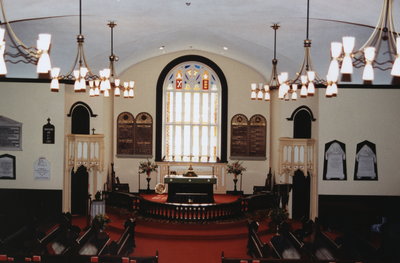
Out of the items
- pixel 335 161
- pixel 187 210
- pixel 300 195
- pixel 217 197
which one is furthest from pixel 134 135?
pixel 335 161

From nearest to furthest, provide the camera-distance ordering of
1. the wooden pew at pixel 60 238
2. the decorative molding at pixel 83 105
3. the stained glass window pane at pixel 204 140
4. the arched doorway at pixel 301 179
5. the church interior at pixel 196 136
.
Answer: the wooden pew at pixel 60 238, the church interior at pixel 196 136, the decorative molding at pixel 83 105, the arched doorway at pixel 301 179, the stained glass window pane at pixel 204 140

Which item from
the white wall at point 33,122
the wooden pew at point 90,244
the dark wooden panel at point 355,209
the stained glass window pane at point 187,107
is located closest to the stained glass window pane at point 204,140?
the stained glass window pane at point 187,107

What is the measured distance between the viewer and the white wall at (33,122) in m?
13.5

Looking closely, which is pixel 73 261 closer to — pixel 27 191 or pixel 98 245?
pixel 98 245

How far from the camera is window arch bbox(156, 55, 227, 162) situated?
17406 millimetres

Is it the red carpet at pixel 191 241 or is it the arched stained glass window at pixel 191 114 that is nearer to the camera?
the red carpet at pixel 191 241

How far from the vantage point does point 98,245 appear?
910 cm

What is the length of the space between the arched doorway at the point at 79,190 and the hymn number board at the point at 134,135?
271 cm

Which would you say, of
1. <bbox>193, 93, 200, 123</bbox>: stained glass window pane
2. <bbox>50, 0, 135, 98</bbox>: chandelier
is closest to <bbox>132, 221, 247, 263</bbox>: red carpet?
<bbox>50, 0, 135, 98</bbox>: chandelier

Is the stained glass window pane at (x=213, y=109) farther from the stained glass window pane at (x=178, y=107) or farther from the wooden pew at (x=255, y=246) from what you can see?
the wooden pew at (x=255, y=246)

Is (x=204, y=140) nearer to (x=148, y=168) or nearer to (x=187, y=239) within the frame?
(x=148, y=168)

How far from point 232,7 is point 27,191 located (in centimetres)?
A: 820

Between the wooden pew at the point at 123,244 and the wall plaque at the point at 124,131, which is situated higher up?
the wall plaque at the point at 124,131

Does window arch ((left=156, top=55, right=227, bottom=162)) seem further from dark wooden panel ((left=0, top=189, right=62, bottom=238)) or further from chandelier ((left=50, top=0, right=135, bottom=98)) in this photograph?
chandelier ((left=50, top=0, right=135, bottom=98))
